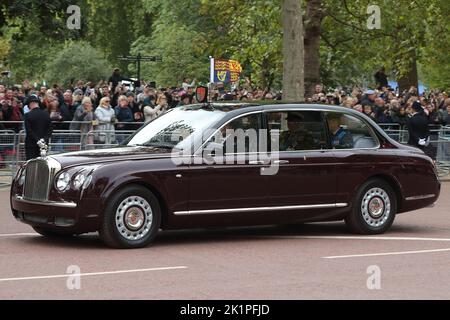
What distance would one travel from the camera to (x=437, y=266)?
1167cm

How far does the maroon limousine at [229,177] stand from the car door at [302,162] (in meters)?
0.01

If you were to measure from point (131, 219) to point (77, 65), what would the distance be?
56546 millimetres

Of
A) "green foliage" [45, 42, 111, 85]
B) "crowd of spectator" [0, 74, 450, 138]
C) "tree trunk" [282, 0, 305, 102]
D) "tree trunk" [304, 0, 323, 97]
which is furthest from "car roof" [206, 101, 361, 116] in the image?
"green foliage" [45, 42, 111, 85]

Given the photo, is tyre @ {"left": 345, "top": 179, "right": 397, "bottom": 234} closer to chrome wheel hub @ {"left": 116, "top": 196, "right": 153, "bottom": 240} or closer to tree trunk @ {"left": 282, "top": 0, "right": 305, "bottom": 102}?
chrome wheel hub @ {"left": 116, "top": 196, "right": 153, "bottom": 240}

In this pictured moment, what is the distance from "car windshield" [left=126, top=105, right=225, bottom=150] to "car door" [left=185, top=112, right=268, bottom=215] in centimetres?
23

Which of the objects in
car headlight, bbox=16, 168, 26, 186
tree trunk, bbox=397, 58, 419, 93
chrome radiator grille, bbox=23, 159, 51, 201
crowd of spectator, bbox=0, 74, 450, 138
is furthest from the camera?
tree trunk, bbox=397, 58, 419, 93

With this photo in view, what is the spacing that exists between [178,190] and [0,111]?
11776mm

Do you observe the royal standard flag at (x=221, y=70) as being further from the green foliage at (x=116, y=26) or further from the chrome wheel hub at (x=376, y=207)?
the green foliage at (x=116, y=26)

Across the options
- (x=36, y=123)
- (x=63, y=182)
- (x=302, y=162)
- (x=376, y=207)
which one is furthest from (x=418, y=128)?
(x=63, y=182)

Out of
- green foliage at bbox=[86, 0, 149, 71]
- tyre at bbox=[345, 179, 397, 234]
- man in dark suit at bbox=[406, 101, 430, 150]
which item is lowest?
tyre at bbox=[345, 179, 397, 234]

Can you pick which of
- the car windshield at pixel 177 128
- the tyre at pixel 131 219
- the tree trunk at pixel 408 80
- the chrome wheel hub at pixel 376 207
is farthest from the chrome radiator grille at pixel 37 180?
the tree trunk at pixel 408 80

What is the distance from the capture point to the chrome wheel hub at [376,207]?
14555 mm

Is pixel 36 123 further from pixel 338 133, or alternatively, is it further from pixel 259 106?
pixel 338 133

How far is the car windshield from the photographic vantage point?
13469 mm
